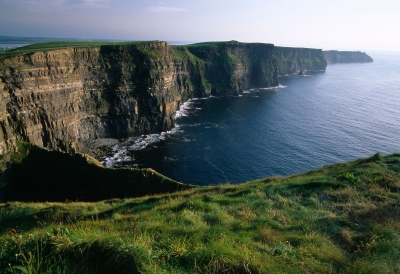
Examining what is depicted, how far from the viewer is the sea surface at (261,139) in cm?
5119

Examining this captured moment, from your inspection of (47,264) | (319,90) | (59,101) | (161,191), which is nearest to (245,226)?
(47,264)

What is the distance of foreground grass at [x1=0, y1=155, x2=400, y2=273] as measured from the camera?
6.34m

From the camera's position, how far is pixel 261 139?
65.2m

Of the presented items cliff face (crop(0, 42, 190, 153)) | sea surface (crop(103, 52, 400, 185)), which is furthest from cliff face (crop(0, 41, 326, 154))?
sea surface (crop(103, 52, 400, 185))

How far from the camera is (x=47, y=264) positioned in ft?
19.7

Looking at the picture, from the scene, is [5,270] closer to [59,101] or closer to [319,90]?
[59,101]

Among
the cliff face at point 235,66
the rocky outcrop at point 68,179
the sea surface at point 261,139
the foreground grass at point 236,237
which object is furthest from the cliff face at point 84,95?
the cliff face at point 235,66

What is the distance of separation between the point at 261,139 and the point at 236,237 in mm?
58307

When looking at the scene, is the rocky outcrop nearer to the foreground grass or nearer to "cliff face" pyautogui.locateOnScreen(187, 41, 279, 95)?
the foreground grass

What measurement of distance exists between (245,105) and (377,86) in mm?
90010

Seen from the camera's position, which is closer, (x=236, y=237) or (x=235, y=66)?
(x=236, y=237)

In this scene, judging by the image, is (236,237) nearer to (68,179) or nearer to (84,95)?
(68,179)

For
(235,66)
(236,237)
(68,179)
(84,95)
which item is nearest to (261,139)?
(84,95)

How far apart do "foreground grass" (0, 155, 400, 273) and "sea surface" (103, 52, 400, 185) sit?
99.7ft
